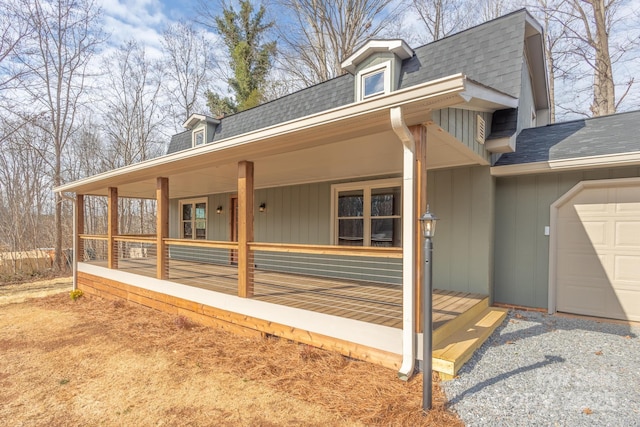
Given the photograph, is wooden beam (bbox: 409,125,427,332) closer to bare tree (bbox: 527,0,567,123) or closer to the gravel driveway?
the gravel driveway

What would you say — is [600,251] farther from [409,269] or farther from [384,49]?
[384,49]

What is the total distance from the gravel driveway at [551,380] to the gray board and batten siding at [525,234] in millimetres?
992

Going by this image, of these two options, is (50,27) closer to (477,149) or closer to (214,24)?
(214,24)

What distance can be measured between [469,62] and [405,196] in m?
3.67

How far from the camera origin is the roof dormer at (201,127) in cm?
951

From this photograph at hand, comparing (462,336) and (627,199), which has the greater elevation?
(627,199)

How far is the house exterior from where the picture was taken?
3.00 metres

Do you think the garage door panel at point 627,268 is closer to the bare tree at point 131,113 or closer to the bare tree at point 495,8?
the bare tree at point 495,8

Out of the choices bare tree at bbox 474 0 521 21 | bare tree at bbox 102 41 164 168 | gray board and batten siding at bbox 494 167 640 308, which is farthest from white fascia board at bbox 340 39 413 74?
bare tree at bbox 102 41 164 168

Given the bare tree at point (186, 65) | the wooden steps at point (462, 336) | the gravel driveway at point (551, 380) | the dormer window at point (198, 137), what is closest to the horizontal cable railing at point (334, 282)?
the wooden steps at point (462, 336)

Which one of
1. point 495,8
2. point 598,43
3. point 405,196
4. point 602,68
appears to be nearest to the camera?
point 405,196

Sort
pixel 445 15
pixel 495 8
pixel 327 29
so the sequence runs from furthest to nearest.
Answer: pixel 327 29, pixel 445 15, pixel 495 8

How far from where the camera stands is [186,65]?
51.4 ft

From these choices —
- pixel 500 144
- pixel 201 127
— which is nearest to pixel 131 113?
pixel 201 127
